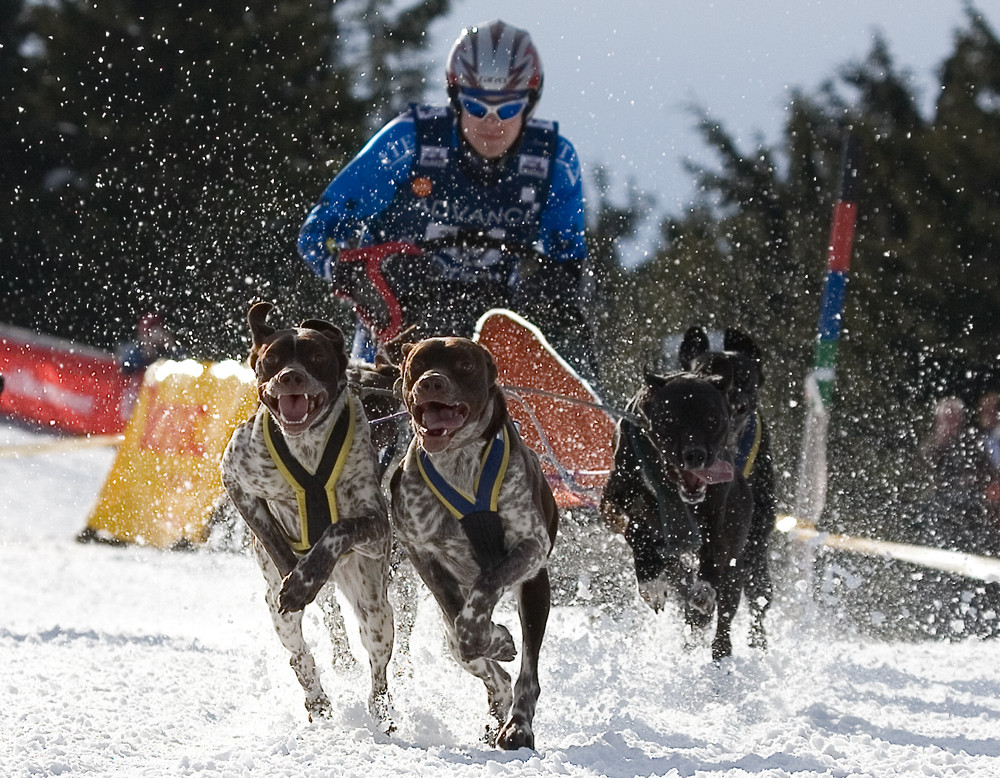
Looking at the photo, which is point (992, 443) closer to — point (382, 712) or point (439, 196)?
point (439, 196)

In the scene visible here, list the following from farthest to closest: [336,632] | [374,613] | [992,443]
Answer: [992,443]
[336,632]
[374,613]

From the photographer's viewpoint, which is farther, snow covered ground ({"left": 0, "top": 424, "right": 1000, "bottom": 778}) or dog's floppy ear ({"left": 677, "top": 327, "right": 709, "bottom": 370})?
dog's floppy ear ({"left": 677, "top": 327, "right": 709, "bottom": 370})

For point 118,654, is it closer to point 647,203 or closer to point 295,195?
point 295,195

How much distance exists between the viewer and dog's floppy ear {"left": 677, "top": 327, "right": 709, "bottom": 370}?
16.2ft

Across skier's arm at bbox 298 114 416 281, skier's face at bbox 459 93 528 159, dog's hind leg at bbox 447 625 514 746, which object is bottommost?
dog's hind leg at bbox 447 625 514 746

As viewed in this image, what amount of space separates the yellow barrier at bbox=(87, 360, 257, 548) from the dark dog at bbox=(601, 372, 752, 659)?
4.21 m

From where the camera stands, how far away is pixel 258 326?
12.5ft

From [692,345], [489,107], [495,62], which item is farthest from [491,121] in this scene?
[692,345]

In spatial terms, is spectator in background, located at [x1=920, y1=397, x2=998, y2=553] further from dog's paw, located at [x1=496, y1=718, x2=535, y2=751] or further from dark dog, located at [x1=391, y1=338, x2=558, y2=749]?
dog's paw, located at [x1=496, y1=718, x2=535, y2=751]

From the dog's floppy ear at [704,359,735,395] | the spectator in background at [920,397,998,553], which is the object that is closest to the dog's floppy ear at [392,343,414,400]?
the dog's floppy ear at [704,359,735,395]

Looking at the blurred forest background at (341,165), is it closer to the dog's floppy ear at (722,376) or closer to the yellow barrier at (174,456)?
the yellow barrier at (174,456)

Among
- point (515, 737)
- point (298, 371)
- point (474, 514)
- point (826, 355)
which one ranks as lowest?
point (515, 737)

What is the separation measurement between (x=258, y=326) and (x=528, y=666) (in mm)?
1089

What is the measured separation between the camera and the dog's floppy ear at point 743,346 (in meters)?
5.03
